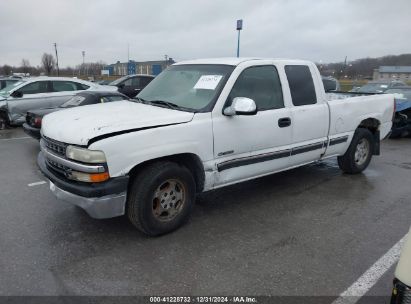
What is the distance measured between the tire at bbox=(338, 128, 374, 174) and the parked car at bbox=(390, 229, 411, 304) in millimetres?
4281

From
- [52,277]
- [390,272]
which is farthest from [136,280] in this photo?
[390,272]

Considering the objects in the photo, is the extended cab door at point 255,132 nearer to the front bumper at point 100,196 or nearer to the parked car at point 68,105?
the front bumper at point 100,196

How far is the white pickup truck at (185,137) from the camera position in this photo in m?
3.29

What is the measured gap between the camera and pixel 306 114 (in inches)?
190

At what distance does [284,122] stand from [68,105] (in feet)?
19.6

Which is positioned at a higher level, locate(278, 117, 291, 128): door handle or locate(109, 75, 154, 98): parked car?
locate(109, 75, 154, 98): parked car

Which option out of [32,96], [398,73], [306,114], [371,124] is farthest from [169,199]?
[398,73]

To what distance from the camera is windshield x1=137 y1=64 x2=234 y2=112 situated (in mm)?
4043

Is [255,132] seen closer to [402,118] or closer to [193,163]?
[193,163]

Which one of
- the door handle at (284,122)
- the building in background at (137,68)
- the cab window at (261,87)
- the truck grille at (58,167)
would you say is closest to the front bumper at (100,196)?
the truck grille at (58,167)

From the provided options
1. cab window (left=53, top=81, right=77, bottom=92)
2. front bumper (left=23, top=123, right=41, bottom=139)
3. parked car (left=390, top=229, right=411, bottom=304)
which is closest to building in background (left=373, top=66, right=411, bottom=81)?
cab window (left=53, top=81, right=77, bottom=92)

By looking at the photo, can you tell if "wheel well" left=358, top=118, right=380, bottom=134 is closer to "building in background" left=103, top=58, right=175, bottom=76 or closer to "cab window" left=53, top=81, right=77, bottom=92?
"cab window" left=53, top=81, right=77, bottom=92

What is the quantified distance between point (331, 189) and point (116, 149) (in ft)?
11.9

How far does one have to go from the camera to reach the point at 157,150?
3.46 m
